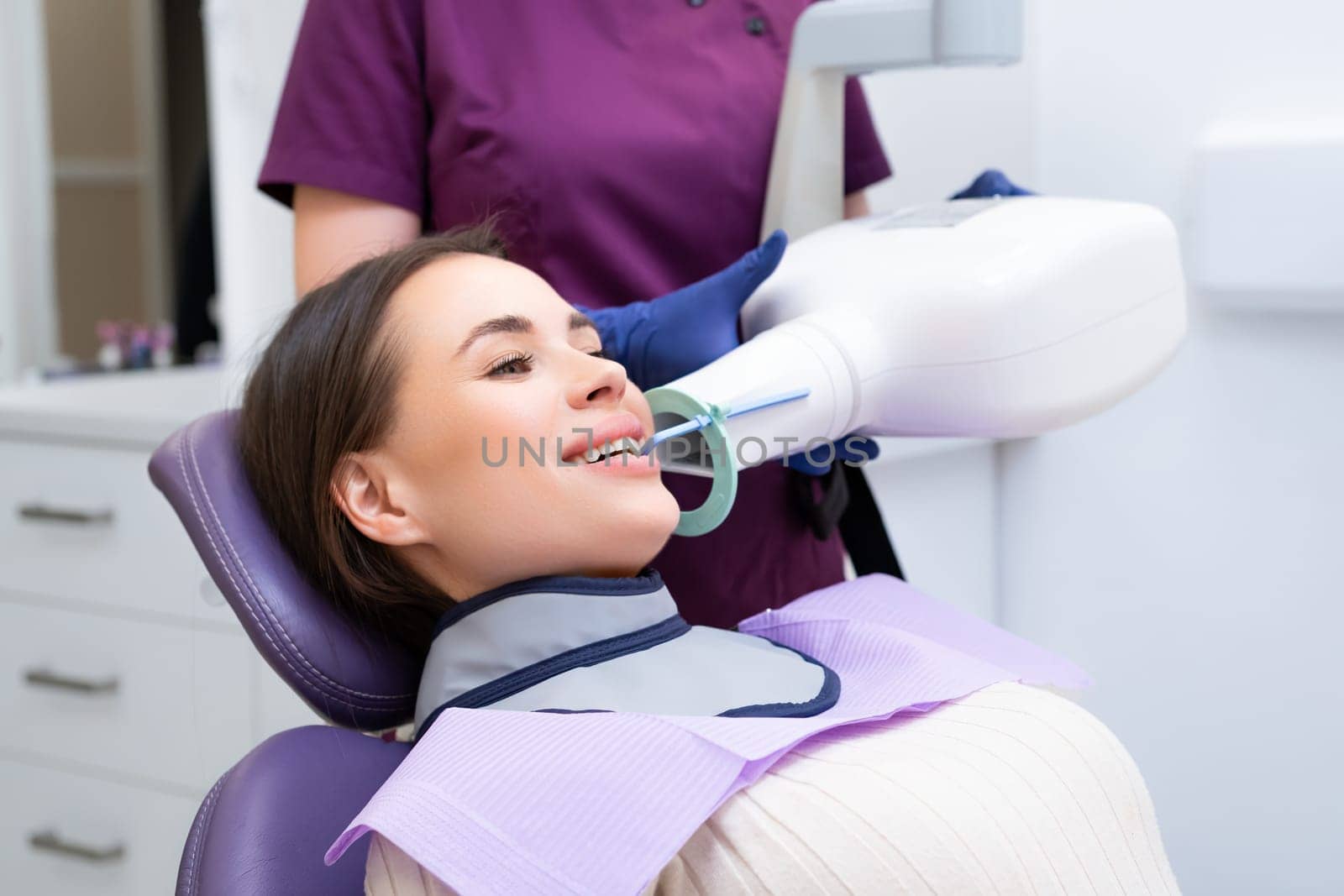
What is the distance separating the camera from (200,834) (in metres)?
0.80

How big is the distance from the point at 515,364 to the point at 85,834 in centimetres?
130

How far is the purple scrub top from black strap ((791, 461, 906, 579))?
20 millimetres

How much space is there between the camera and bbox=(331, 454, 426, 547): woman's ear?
0.90 meters

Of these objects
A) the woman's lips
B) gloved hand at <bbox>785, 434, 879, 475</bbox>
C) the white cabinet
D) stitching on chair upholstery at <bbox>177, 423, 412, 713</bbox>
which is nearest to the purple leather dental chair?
stitching on chair upholstery at <bbox>177, 423, 412, 713</bbox>

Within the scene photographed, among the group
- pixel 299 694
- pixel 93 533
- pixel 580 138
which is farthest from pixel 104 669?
pixel 580 138

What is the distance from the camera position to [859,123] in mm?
1302

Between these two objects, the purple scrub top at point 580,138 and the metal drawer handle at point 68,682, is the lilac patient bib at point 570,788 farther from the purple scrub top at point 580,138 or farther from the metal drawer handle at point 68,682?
the metal drawer handle at point 68,682

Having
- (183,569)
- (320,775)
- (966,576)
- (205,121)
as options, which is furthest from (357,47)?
(205,121)

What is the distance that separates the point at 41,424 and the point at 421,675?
1.10 meters

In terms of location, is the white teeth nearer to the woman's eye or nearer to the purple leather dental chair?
the woman's eye

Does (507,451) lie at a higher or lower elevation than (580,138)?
lower

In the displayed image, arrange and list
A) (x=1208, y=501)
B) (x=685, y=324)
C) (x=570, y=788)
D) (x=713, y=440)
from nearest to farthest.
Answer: (x=570, y=788) → (x=713, y=440) → (x=685, y=324) → (x=1208, y=501)

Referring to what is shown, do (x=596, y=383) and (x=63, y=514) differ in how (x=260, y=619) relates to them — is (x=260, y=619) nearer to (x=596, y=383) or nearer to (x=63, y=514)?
(x=596, y=383)

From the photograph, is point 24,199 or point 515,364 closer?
point 515,364
